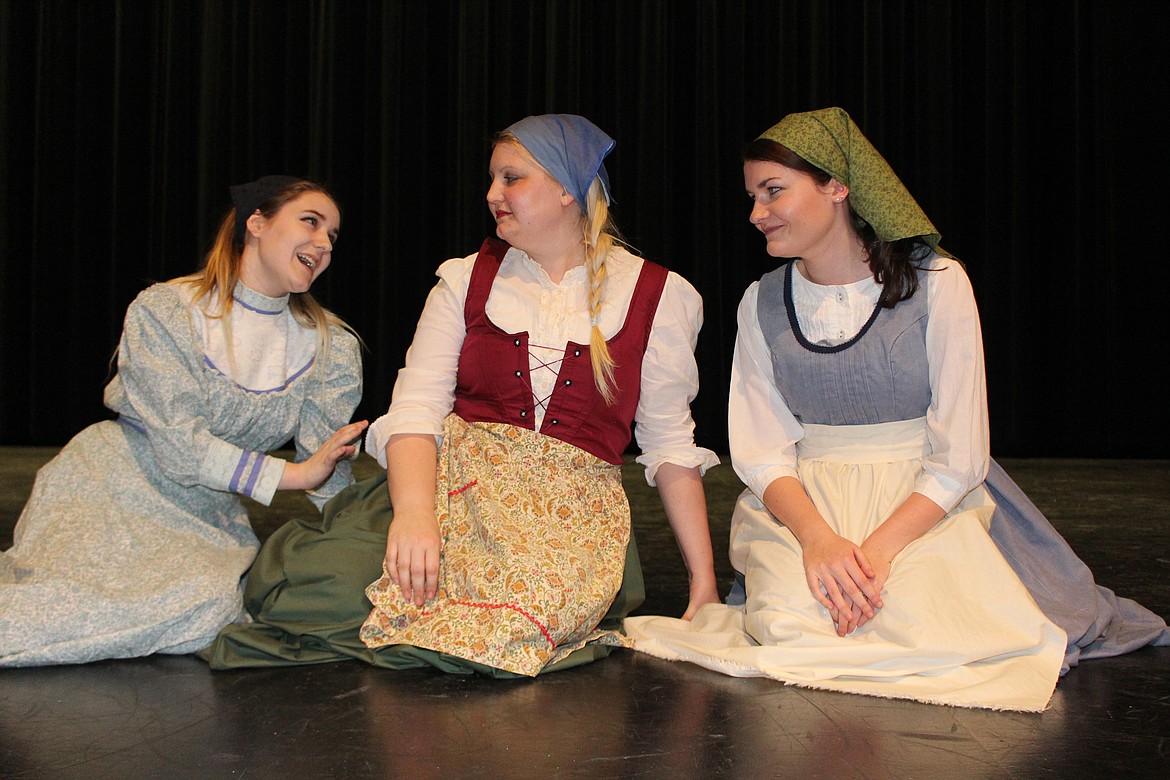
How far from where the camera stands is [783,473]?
202 centimetres

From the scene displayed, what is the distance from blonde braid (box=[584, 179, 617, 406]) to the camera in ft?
6.76

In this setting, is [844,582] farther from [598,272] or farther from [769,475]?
[598,272]

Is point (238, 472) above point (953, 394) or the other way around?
the other way around

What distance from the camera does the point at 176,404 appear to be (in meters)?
2.12

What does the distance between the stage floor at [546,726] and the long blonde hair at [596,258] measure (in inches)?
20.2

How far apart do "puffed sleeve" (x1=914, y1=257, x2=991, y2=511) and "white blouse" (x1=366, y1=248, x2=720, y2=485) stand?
0.42 m

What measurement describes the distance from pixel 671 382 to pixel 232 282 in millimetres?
937

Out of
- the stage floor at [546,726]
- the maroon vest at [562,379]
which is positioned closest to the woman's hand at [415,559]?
the stage floor at [546,726]

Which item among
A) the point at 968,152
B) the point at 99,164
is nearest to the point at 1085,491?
the point at 968,152

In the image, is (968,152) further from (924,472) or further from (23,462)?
(23,462)

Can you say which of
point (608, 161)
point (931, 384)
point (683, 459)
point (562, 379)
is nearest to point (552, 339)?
point (562, 379)

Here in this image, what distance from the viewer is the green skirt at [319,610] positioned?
187 centimetres

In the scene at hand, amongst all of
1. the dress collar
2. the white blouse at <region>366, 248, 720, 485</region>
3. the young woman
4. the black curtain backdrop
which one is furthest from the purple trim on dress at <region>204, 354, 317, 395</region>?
the black curtain backdrop

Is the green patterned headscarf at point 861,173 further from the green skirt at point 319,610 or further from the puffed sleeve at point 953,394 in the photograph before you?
the green skirt at point 319,610
